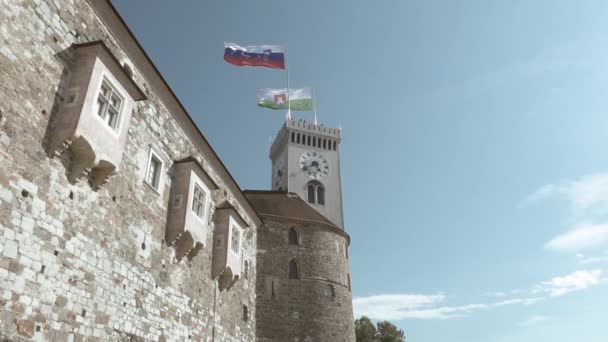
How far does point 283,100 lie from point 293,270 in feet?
40.7

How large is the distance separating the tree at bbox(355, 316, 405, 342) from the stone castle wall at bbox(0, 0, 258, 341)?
34.1m

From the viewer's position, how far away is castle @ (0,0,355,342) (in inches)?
305

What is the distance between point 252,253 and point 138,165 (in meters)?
11.7

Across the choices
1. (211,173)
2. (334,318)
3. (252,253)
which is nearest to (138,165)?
(211,173)

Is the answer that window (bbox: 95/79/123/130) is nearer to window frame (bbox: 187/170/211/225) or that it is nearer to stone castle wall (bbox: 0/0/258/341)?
stone castle wall (bbox: 0/0/258/341)

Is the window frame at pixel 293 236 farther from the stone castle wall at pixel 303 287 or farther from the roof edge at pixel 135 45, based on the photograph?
Result: the roof edge at pixel 135 45

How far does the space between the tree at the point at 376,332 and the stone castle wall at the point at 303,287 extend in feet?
66.7

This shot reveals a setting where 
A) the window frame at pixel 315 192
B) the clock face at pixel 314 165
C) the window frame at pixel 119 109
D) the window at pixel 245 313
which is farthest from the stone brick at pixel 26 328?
the clock face at pixel 314 165

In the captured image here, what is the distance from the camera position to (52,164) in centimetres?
852

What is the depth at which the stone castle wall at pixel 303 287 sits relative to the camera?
22.6m

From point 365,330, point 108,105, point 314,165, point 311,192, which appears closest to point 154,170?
point 108,105

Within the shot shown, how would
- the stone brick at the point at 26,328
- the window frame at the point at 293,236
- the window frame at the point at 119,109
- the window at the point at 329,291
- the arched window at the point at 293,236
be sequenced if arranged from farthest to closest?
1. the arched window at the point at 293,236
2. the window frame at the point at 293,236
3. the window at the point at 329,291
4. the window frame at the point at 119,109
5. the stone brick at the point at 26,328

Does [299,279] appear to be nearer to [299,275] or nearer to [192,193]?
[299,275]

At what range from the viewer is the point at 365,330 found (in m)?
44.5
